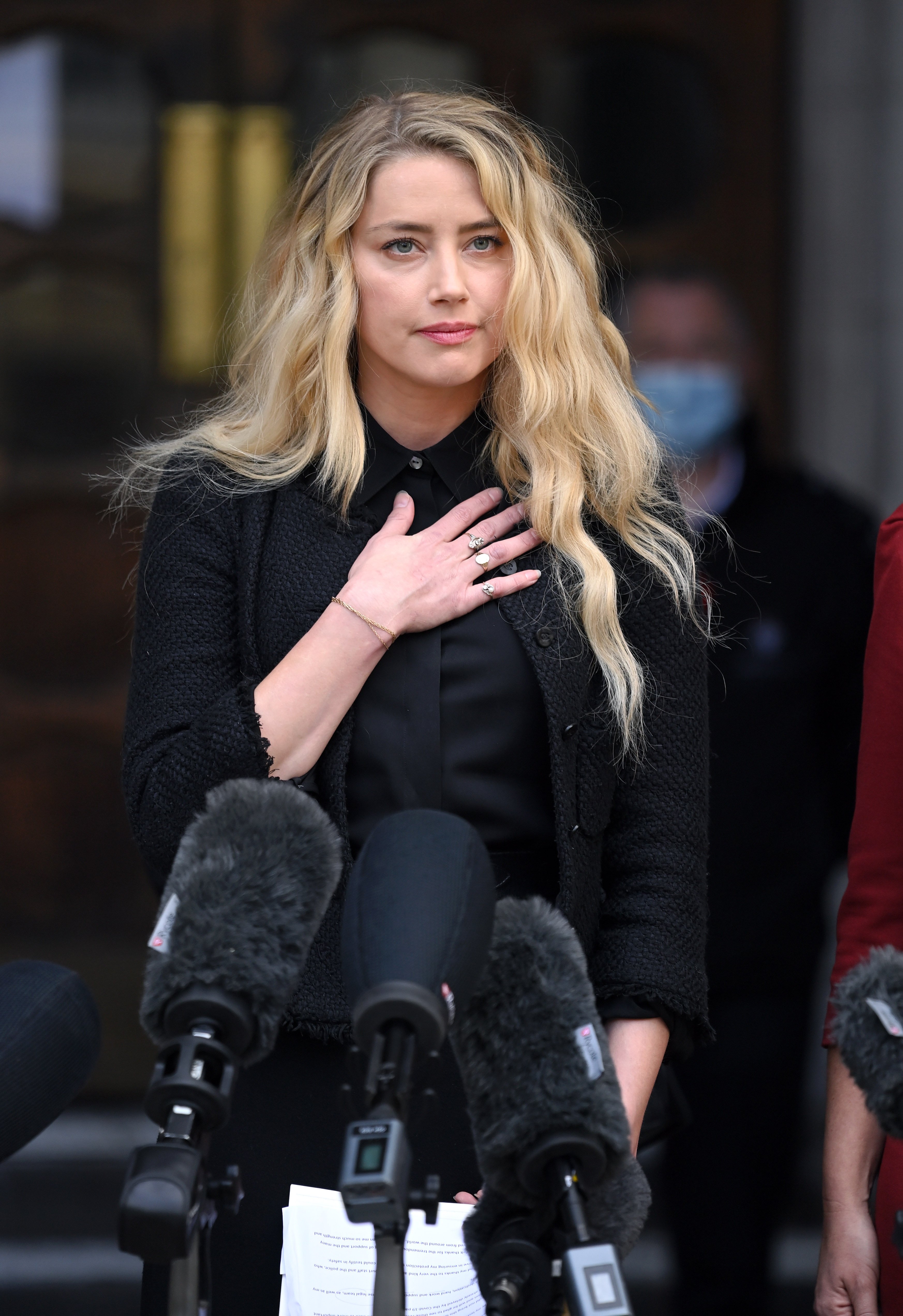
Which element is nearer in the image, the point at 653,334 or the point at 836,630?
the point at 836,630

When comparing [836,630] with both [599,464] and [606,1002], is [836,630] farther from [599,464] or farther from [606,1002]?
[606,1002]

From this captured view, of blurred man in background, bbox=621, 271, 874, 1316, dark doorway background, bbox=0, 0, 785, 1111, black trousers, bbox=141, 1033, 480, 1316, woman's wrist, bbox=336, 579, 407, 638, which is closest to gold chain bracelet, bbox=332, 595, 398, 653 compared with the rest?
woman's wrist, bbox=336, 579, 407, 638

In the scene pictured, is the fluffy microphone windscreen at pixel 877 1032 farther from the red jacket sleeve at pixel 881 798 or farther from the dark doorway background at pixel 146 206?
the dark doorway background at pixel 146 206

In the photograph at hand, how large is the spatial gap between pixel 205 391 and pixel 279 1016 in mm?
3977

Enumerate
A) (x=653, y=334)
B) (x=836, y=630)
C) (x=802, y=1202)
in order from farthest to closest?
(x=802, y=1202) → (x=653, y=334) → (x=836, y=630)

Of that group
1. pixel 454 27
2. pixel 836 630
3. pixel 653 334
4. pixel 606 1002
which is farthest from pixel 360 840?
pixel 454 27

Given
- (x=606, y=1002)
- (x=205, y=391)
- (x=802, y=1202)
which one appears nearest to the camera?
(x=606, y=1002)

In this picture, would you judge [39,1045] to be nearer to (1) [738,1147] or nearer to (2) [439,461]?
(2) [439,461]

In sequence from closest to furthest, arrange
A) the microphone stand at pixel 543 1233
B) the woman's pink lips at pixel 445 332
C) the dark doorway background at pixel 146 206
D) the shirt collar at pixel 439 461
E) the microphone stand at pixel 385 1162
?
the microphone stand at pixel 385 1162 → the microphone stand at pixel 543 1233 → the woman's pink lips at pixel 445 332 → the shirt collar at pixel 439 461 → the dark doorway background at pixel 146 206

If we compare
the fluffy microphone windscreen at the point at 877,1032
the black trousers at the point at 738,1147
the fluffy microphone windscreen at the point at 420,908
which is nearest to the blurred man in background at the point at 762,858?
the black trousers at the point at 738,1147

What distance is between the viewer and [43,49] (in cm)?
502

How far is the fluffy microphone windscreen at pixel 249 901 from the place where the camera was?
4.46 ft

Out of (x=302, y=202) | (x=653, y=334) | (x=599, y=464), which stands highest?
(x=653, y=334)

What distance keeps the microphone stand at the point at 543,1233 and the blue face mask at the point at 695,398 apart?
260 centimetres
